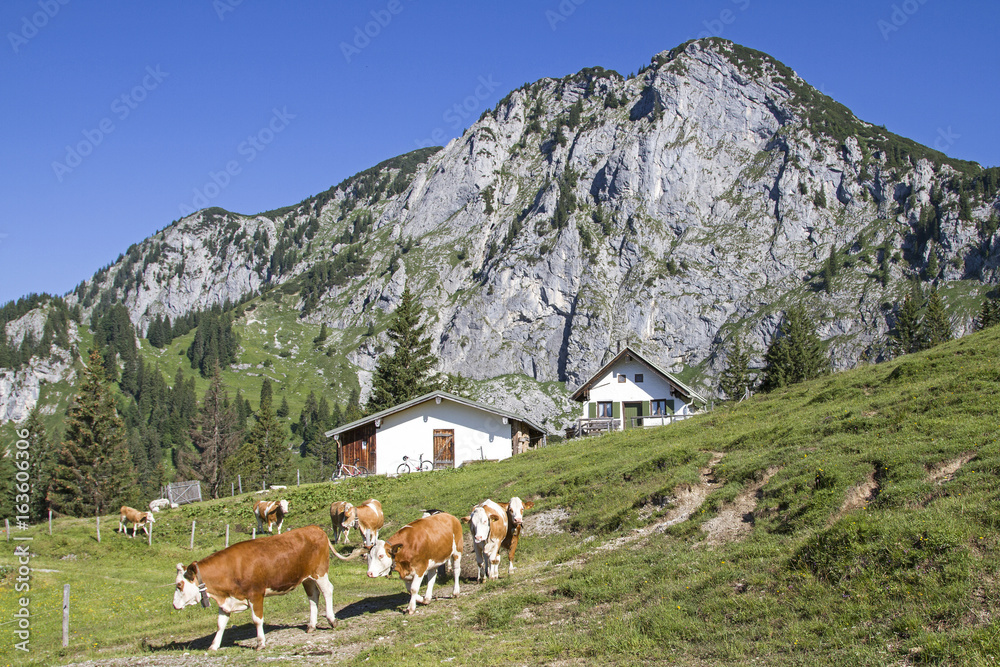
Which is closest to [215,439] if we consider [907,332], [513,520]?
[513,520]

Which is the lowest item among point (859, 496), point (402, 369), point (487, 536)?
point (487, 536)

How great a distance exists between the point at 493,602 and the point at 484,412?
3117cm

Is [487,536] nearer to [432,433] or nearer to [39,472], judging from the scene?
[432,433]

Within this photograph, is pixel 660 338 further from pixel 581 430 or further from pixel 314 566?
pixel 314 566

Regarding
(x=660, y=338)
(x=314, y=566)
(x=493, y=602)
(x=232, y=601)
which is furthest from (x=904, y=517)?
(x=660, y=338)

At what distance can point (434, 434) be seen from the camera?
4381cm

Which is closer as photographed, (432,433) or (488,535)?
(488,535)

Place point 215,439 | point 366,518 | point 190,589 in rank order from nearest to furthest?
point 190,589 → point 366,518 → point 215,439

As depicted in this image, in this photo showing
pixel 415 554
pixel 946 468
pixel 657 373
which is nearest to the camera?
pixel 415 554

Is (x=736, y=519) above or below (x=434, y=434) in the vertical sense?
below

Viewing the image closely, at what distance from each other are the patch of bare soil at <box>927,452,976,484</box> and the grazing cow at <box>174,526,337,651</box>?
12.5 metres

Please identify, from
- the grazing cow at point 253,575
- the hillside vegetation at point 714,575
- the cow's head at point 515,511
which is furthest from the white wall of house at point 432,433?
the grazing cow at point 253,575

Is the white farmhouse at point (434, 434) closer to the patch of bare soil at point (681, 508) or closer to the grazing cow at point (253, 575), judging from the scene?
the patch of bare soil at point (681, 508)

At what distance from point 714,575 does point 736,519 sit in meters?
4.45
